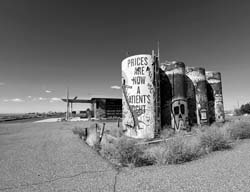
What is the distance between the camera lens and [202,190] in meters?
2.94

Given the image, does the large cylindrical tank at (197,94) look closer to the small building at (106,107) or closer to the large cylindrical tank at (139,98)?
the large cylindrical tank at (139,98)

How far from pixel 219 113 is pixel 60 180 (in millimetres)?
20218

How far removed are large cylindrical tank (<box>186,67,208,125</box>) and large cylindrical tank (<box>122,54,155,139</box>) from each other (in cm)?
565

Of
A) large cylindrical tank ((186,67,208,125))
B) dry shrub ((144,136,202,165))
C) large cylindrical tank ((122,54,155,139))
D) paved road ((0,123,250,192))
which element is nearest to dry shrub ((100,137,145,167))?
dry shrub ((144,136,202,165))

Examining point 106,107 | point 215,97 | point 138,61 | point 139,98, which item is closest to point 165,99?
point 139,98

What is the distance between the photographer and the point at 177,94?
13172 millimetres

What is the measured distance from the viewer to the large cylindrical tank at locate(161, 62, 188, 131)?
1268 centimetres

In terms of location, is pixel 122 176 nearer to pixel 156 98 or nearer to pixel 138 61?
pixel 156 98

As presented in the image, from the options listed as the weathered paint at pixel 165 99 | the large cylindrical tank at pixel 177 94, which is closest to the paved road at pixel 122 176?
the large cylindrical tank at pixel 177 94

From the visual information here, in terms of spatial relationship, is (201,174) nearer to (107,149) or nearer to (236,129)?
(107,149)

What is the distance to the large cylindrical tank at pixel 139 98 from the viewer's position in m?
11.6

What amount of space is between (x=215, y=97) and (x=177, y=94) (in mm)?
8529

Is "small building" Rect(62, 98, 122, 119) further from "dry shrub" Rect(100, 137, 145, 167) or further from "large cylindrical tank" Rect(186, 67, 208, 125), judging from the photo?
"dry shrub" Rect(100, 137, 145, 167)

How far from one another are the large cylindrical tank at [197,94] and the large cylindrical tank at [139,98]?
18.5 feet
